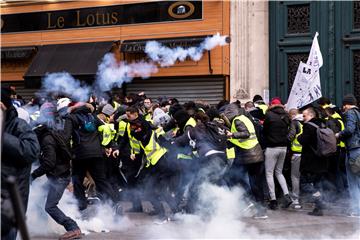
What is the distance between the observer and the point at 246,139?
9492mm

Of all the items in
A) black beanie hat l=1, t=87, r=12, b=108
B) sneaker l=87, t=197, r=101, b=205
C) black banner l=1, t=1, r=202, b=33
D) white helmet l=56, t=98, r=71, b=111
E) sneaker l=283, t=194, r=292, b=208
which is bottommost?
sneaker l=283, t=194, r=292, b=208

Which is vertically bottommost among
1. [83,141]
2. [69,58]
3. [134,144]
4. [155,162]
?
[155,162]

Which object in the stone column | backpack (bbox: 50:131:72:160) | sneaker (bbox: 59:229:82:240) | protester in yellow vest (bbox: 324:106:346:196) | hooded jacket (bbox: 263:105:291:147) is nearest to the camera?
backpack (bbox: 50:131:72:160)

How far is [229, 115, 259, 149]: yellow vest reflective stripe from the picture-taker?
367 inches

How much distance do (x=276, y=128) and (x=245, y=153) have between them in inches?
32.3

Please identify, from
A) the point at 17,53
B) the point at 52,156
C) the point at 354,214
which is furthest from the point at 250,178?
the point at 17,53

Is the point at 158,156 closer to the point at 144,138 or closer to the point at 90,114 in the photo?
the point at 144,138

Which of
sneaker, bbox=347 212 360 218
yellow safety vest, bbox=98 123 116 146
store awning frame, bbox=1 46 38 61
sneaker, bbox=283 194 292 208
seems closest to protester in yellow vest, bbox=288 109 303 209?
sneaker, bbox=283 194 292 208

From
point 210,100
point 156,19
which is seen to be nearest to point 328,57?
point 210,100

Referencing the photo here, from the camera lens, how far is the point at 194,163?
30.0 feet

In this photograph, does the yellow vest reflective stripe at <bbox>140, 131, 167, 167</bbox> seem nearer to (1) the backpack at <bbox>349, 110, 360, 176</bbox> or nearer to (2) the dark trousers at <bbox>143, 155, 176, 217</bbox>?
(2) the dark trousers at <bbox>143, 155, 176, 217</bbox>

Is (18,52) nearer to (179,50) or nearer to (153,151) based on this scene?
(179,50)

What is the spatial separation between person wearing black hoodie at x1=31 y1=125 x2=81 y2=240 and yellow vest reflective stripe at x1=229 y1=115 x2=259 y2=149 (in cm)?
281

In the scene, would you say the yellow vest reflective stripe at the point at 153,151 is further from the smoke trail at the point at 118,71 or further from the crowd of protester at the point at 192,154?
the smoke trail at the point at 118,71
